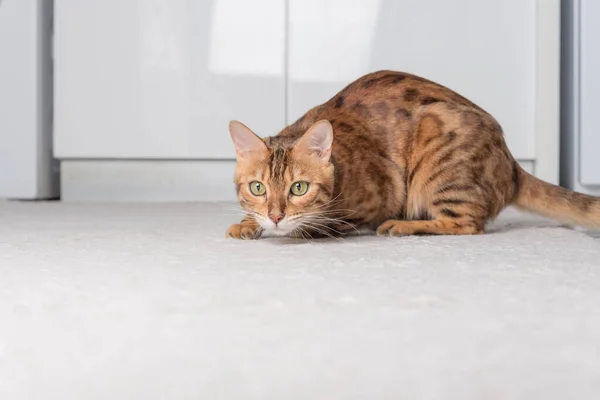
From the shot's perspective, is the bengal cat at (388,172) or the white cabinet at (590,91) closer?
the bengal cat at (388,172)

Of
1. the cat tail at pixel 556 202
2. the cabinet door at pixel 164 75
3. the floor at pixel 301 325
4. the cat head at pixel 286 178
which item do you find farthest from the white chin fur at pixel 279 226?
the cabinet door at pixel 164 75

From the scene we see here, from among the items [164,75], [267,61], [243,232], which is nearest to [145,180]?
[164,75]

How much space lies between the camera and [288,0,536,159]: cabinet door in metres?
2.53

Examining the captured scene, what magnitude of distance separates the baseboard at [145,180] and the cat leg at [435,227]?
1.32 meters

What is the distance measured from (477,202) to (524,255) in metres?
0.35

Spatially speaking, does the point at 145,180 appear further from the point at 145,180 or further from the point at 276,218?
the point at 276,218

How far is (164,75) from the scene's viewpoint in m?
2.56

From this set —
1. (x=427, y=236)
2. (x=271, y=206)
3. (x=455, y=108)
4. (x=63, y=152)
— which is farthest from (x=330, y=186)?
(x=63, y=152)

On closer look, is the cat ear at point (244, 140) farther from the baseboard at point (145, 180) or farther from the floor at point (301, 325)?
the baseboard at point (145, 180)

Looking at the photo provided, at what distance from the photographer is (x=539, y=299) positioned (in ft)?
2.43

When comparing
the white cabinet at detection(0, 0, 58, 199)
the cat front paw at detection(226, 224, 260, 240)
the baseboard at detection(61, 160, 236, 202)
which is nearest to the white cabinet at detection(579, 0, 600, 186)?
the baseboard at detection(61, 160, 236, 202)

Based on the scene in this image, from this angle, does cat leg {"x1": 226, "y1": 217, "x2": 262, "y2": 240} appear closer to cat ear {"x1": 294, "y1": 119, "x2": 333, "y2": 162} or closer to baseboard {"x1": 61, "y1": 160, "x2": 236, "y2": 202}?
cat ear {"x1": 294, "y1": 119, "x2": 333, "y2": 162}

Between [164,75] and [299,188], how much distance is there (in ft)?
4.83

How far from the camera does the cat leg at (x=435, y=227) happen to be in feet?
4.54
